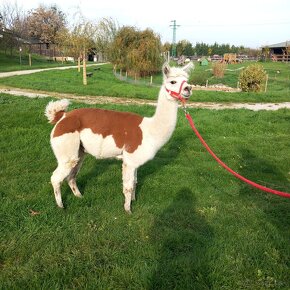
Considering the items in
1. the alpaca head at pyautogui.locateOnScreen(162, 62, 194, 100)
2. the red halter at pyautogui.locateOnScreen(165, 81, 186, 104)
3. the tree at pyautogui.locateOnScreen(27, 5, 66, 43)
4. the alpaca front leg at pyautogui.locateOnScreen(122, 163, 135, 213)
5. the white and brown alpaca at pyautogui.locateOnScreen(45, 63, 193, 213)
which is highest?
the tree at pyautogui.locateOnScreen(27, 5, 66, 43)

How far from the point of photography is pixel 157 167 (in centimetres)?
725

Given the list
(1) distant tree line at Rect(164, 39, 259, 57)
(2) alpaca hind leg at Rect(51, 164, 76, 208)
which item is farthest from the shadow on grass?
(1) distant tree line at Rect(164, 39, 259, 57)

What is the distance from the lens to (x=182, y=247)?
416cm

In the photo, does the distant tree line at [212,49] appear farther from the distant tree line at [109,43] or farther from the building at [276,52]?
the distant tree line at [109,43]

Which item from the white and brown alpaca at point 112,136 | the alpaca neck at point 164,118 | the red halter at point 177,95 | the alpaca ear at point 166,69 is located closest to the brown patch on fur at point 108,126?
the white and brown alpaca at point 112,136

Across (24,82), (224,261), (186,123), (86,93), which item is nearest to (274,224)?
(224,261)

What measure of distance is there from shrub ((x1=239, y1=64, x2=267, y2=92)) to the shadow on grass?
22.1 metres

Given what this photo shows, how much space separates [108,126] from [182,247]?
2.04 m

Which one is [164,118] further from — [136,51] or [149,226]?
[136,51]

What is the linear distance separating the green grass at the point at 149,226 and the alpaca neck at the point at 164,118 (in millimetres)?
1174

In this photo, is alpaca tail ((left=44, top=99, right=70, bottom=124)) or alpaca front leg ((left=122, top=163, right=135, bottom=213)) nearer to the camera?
alpaca front leg ((left=122, top=163, right=135, bottom=213))

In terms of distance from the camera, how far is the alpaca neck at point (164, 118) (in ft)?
15.7

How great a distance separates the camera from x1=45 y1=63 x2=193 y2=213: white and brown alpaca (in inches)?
194

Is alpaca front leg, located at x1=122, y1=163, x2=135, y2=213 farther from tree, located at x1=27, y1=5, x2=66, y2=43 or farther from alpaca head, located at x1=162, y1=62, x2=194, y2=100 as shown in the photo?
tree, located at x1=27, y1=5, x2=66, y2=43
